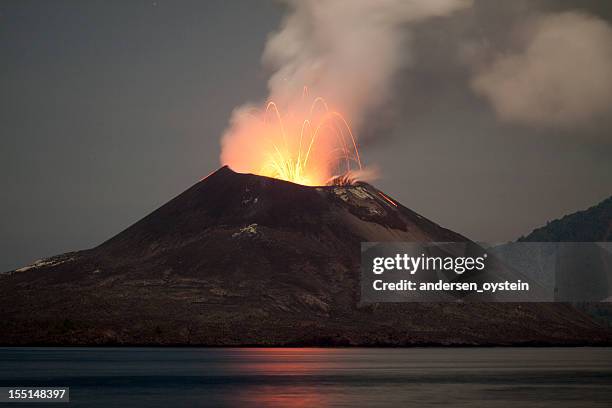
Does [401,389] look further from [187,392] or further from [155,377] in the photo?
[155,377]

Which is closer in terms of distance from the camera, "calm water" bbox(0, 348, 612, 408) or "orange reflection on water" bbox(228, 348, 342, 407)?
"orange reflection on water" bbox(228, 348, 342, 407)

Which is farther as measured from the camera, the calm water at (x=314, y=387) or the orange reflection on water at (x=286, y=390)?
the calm water at (x=314, y=387)

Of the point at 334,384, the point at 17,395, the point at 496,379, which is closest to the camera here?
the point at 17,395

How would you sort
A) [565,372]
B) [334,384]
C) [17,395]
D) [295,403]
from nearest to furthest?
1. [295,403]
2. [17,395]
3. [334,384]
4. [565,372]

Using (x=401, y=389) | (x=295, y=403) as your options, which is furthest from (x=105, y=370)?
(x=295, y=403)

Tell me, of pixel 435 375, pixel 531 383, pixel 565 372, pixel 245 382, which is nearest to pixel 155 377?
pixel 245 382

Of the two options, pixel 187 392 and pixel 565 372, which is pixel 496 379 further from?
pixel 187 392

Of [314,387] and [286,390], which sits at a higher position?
[314,387]

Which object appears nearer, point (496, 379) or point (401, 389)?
point (401, 389)

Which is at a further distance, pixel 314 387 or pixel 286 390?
pixel 314 387
